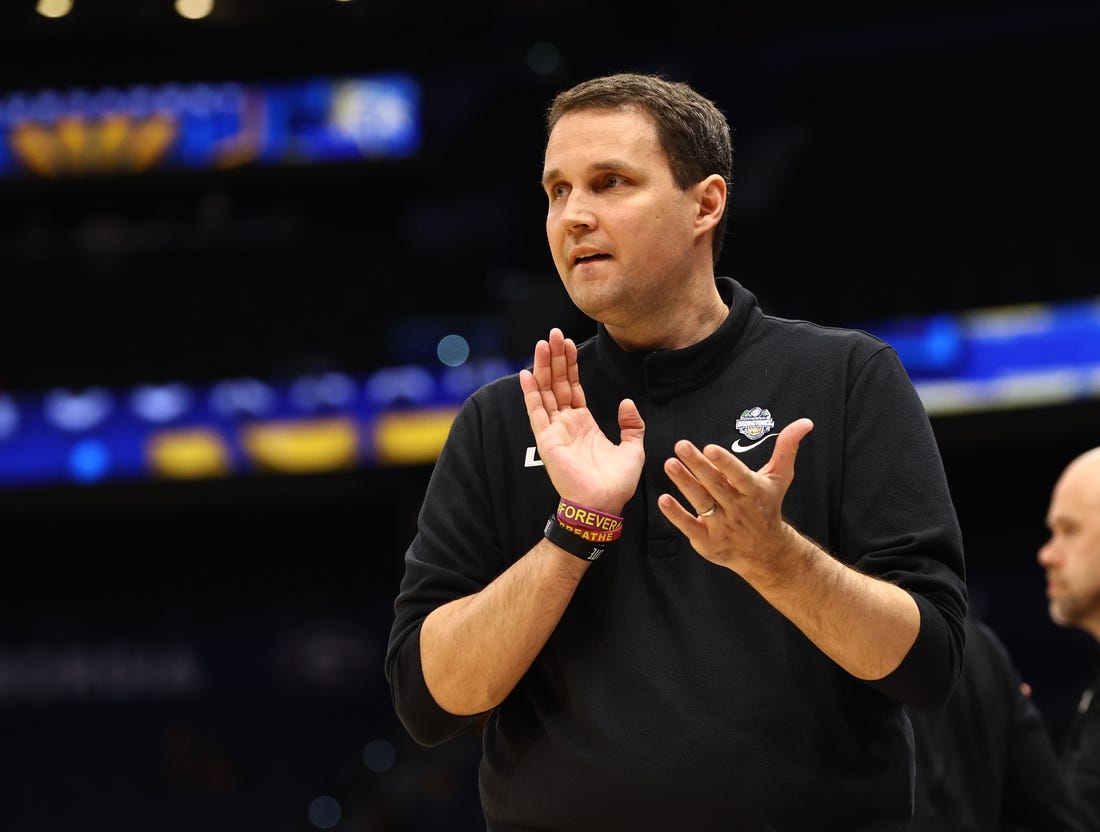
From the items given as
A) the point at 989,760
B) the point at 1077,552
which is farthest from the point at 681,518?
the point at 1077,552

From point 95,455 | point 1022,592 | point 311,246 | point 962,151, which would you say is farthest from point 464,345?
point 1022,592

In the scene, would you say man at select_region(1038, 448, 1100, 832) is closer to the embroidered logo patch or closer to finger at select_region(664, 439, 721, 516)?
the embroidered logo patch

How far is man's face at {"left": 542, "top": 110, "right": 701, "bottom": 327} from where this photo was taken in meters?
2.17

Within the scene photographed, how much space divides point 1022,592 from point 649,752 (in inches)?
339

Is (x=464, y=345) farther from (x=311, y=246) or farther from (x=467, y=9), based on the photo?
(x=467, y=9)

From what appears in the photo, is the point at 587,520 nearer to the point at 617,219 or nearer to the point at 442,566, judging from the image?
the point at 442,566

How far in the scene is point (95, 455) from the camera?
10.2m

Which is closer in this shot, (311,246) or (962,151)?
(962,151)

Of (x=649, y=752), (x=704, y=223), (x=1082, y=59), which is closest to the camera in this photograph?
(x=649, y=752)

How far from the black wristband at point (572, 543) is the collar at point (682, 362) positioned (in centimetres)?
32

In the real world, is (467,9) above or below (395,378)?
above

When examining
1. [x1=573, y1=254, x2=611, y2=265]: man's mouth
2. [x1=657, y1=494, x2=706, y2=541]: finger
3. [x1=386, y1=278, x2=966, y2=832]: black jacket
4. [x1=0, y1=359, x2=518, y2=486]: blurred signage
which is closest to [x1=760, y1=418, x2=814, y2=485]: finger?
[x1=657, y1=494, x2=706, y2=541]: finger

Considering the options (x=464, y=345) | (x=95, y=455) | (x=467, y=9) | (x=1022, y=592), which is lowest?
(x=1022, y=592)

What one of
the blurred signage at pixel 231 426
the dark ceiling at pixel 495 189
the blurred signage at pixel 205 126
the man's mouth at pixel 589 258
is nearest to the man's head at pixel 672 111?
the man's mouth at pixel 589 258
